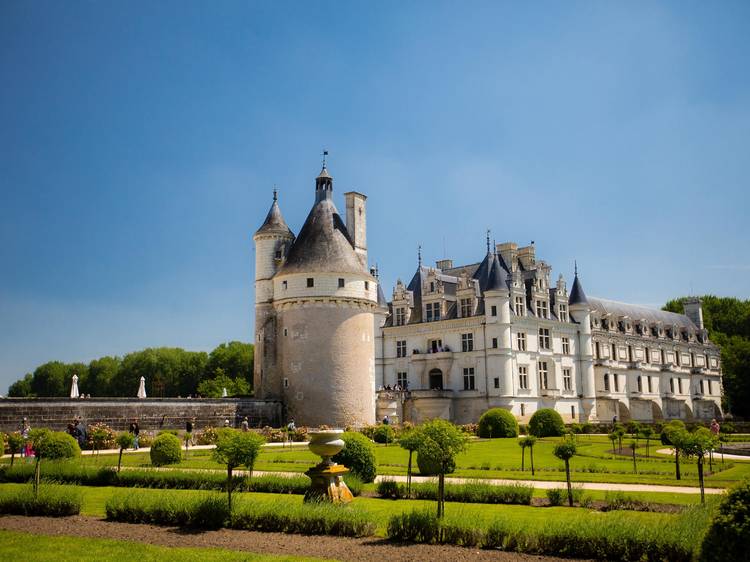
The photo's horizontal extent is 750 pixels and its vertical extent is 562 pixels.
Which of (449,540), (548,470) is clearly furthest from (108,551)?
(548,470)

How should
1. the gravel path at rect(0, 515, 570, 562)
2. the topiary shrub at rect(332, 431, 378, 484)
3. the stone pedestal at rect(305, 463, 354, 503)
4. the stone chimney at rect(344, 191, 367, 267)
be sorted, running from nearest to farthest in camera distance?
the gravel path at rect(0, 515, 570, 562) → the stone pedestal at rect(305, 463, 354, 503) → the topiary shrub at rect(332, 431, 378, 484) → the stone chimney at rect(344, 191, 367, 267)

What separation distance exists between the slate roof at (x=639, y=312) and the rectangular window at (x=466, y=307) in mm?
16724

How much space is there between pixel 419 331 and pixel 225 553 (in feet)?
142

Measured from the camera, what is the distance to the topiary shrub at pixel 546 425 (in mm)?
39000

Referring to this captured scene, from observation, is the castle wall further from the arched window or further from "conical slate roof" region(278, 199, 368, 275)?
the arched window

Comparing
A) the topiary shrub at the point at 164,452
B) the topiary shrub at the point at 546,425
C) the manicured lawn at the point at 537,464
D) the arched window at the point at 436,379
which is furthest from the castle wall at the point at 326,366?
the topiary shrub at the point at 164,452

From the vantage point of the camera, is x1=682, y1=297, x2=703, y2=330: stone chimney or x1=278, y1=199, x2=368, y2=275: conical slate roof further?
x1=682, y1=297, x2=703, y2=330: stone chimney

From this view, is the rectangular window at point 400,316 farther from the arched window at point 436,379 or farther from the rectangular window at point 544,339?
the rectangular window at point 544,339

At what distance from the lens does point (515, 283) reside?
167 ft

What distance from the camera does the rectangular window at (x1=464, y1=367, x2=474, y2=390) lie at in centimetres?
5043

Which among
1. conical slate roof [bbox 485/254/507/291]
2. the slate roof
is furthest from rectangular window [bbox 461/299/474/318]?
the slate roof

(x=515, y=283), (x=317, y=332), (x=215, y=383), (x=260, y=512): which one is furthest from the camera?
(x=215, y=383)

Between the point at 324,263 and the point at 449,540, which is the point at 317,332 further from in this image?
the point at 449,540

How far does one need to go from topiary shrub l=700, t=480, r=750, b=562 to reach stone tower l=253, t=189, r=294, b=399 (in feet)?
119
